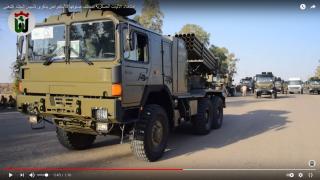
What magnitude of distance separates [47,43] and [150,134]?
2.72 meters

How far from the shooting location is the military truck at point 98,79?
6754 millimetres

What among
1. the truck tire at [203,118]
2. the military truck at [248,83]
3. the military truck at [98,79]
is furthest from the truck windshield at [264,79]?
the military truck at [98,79]

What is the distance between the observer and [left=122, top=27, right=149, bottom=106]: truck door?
6.88m

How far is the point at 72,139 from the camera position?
28.4 feet

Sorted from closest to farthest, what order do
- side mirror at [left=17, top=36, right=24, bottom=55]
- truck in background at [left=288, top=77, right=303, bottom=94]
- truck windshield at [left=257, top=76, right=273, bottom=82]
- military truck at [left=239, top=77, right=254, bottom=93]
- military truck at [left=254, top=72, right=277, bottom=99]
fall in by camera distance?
1. side mirror at [left=17, top=36, right=24, bottom=55]
2. military truck at [left=254, top=72, right=277, bottom=99]
3. truck windshield at [left=257, top=76, right=273, bottom=82]
4. military truck at [left=239, top=77, right=254, bottom=93]
5. truck in background at [left=288, top=77, right=303, bottom=94]

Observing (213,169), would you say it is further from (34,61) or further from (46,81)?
(34,61)

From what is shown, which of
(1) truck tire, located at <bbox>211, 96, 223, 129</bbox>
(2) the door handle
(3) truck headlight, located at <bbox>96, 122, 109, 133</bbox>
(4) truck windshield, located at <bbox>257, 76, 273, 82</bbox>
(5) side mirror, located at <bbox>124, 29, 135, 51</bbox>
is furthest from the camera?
(4) truck windshield, located at <bbox>257, 76, 273, 82</bbox>

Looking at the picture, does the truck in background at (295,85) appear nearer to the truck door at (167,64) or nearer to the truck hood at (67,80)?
the truck door at (167,64)

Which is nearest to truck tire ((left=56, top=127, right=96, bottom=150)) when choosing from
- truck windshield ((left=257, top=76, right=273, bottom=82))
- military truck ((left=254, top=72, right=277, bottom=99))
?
military truck ((left=254, top=72, right=277, bottom=99))

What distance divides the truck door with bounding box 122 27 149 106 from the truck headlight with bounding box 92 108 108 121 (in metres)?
0.38

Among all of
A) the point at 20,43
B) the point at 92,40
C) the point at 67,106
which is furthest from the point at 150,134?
the point at 20,43

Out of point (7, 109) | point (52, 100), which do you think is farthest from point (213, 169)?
point (7, 109)

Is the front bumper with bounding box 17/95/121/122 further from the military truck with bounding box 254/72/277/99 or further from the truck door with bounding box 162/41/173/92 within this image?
the military truck with bounding box 254/72/277/99

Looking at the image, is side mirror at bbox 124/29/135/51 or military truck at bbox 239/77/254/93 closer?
side mirror at bbox 124/29/135/51
